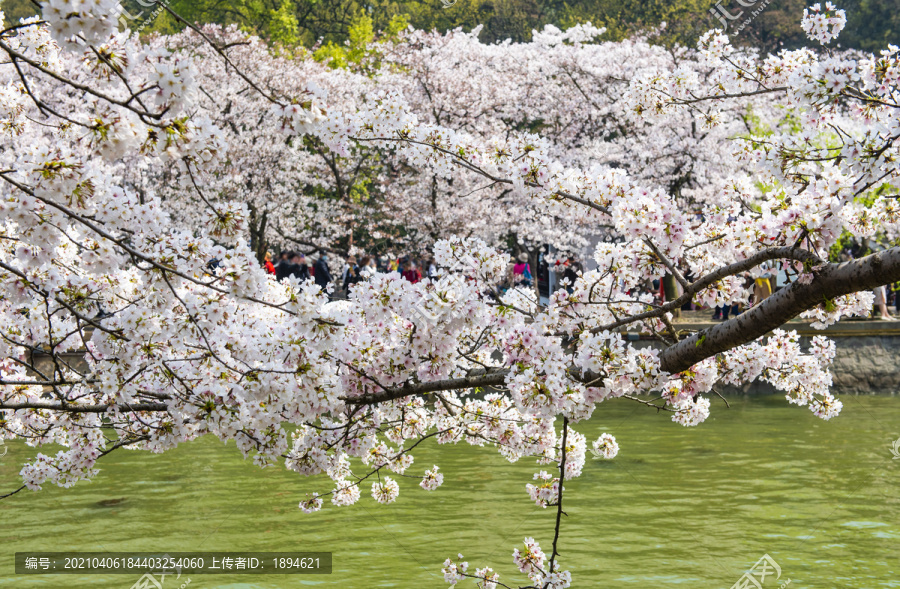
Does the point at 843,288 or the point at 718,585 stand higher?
the point at 843,288

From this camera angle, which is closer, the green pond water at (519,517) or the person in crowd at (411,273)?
the green pond water at (519,517)

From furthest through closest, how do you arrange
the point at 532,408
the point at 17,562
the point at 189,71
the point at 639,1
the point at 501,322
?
the point at 639,1
the point at 17,562
the point at 501,322
the point at 532,408
the point at 189,71

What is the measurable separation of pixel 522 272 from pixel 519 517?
18869 millimetres

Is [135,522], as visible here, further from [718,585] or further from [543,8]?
[543,8]

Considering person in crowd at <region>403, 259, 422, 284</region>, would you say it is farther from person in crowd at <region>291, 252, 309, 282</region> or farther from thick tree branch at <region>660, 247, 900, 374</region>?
thick tree branch at <region>660, 247, 900, 374</region>

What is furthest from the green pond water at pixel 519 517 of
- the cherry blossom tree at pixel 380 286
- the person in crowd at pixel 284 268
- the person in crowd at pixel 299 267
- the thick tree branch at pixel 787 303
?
the person in crowd at pixel 299 267

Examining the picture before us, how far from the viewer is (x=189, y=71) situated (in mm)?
3303

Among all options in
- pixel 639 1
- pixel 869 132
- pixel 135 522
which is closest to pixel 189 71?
pixel 869 132

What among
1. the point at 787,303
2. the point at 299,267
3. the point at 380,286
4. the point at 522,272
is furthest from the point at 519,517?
the point at 522,272

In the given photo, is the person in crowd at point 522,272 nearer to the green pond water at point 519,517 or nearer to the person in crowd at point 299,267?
the person in crowd at point 299,267

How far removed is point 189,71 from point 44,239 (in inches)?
59.5

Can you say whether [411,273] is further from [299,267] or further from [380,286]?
[380,286]

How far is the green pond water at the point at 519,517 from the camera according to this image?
8844mm

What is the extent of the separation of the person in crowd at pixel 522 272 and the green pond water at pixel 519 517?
Answer: 13.3m
